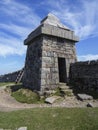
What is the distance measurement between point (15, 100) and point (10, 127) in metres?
4.44

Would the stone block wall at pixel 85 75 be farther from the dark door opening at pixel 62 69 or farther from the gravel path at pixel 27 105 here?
the gravel path at pixel 27 105

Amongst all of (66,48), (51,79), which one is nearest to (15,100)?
(51,79)

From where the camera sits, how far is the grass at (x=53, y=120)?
5046 millimetres

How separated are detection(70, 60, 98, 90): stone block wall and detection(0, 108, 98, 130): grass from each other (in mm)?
3379

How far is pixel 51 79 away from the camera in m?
10.1

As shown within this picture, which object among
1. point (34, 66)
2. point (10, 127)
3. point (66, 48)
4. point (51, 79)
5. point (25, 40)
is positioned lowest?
point (10, 127)

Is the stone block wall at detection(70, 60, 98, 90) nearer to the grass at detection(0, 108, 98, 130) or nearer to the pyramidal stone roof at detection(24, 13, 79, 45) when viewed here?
the pyramidal stone roof at detection(24, 13, 79, 45)

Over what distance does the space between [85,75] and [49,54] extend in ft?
8.64

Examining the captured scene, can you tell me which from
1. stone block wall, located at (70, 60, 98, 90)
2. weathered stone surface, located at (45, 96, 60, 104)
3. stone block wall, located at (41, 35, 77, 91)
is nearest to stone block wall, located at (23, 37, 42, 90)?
stone block wall, located at (41, 35, 77, 91)

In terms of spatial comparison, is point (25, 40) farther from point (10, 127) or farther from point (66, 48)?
point (10, 127)

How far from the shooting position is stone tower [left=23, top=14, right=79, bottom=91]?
33.0 ft

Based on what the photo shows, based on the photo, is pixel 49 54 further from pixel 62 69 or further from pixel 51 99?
pixel 51 99

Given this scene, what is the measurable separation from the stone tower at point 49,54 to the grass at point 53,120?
360 cm

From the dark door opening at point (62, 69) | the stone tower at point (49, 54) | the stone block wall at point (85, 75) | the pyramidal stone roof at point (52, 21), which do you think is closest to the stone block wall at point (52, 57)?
the stone tower at point (49, 54)
